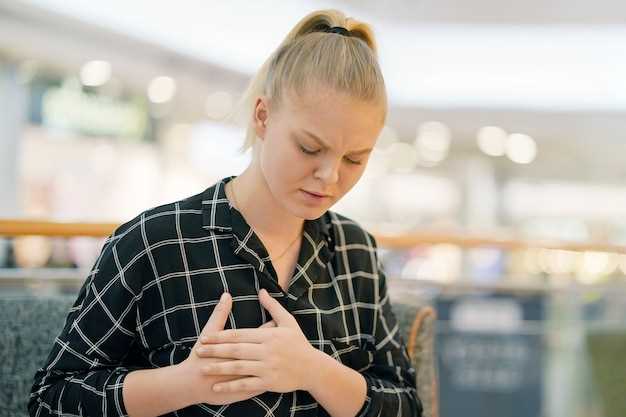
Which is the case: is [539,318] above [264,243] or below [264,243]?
below

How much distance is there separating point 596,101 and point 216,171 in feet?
17.2

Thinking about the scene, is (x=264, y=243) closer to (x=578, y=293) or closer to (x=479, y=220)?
(x=578, y=293)

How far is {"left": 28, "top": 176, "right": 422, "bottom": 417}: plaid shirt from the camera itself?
1247 millimetres

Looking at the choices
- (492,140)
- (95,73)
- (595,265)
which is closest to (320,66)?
(595,265)

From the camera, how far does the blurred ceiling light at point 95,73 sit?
8.44 m

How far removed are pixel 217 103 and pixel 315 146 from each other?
Result: 984 centimetres

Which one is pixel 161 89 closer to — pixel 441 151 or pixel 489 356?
pixel 441 151

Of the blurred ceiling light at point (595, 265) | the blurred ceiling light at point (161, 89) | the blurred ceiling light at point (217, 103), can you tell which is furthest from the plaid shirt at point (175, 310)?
the blurred ceiling light at point (217, 103)

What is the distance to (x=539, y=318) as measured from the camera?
4.36 metres

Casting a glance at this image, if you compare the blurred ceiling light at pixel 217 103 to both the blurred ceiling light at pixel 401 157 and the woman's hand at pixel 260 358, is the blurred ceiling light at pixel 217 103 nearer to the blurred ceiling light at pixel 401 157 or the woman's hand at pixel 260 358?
the blurred ceiling light at pixel 401 157

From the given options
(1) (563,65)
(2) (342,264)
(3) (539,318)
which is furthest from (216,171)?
(2) (342,264)

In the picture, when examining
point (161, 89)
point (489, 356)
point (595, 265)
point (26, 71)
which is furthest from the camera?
point (161, 89)

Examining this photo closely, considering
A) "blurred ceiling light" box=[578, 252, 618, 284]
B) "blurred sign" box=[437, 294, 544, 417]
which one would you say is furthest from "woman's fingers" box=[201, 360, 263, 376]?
"blurred ceiling light" box=[578, 252, 618, 284]

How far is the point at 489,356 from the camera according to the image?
4.29 meters
